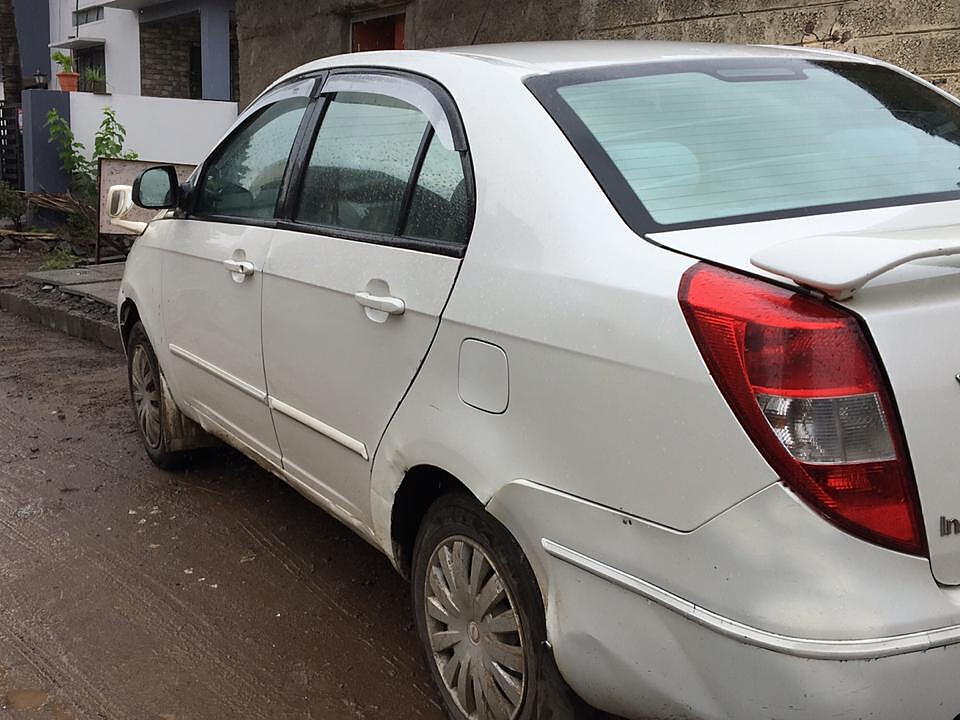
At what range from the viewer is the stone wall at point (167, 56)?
20.2 meters

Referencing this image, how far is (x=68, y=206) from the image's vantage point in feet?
43.9

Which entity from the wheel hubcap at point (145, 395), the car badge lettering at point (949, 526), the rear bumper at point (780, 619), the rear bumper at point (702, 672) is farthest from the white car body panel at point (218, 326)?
the car badge lettering at point (949, 526)

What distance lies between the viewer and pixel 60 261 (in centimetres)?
1148

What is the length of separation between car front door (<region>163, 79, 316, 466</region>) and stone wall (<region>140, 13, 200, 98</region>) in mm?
17451

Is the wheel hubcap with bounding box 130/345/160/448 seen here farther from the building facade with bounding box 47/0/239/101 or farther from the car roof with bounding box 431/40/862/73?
the building facade with bounding box 47/0/239/101

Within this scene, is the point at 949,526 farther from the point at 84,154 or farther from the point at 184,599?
the point at 84,154

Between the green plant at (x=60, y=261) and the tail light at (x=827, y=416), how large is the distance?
33.8ft

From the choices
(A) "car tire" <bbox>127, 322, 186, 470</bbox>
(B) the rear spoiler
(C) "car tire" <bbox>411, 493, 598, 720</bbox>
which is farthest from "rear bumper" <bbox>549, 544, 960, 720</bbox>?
(A) "car tire" <bbox>127, 322, 186, 470</bbox>

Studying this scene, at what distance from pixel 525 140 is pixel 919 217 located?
0.86m

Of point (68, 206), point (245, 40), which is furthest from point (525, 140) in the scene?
point (68, 206)

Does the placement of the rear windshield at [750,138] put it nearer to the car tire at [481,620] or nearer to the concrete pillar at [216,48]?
the car tire at [481,620]

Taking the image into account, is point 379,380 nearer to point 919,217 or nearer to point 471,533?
point 471,533

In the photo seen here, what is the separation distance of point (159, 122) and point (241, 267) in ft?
42.3

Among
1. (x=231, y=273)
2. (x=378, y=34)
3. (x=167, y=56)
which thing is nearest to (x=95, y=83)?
(x=167, y=56)
